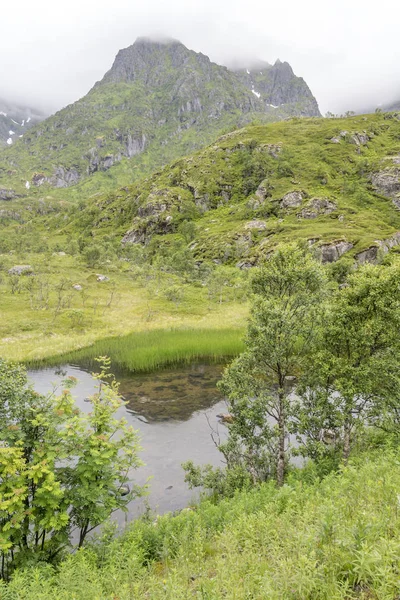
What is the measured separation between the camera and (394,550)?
4762 millimetres

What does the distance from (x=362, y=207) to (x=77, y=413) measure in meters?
155

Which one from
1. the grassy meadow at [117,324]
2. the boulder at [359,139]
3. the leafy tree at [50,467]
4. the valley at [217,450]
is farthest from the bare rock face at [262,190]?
the leafy tree at [50,467]

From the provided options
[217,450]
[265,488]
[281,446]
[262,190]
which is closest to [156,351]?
[217,450]

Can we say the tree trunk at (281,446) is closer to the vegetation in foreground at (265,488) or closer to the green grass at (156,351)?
the vegetation in foreground at (265,488)

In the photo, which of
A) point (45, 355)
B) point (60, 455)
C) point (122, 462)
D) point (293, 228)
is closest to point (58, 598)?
point (60, 455)

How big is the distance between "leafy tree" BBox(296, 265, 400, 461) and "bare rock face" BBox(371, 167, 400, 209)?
153 meters

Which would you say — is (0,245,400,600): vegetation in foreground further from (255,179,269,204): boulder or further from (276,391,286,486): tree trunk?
(255,179,269,204): boulder

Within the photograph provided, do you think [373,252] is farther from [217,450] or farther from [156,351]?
[217,450]

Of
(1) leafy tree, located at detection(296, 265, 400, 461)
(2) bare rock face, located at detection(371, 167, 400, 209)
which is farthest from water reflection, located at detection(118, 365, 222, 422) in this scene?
(2) bare rock face, located at detection(371, 167, 400, 209)

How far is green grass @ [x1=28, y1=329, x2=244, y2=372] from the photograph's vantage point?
39000mm

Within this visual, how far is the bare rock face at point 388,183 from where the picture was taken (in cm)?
14662

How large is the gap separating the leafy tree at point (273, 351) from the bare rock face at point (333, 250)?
8731cm

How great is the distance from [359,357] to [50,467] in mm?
13955

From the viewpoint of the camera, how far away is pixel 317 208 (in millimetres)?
136375
